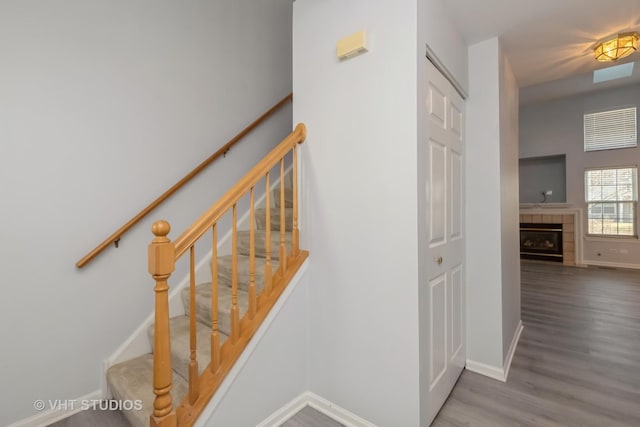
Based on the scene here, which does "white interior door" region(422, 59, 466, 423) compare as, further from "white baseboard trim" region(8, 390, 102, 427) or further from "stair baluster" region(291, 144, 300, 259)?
"white baseboard trim" region(8, 390, 102, 427)

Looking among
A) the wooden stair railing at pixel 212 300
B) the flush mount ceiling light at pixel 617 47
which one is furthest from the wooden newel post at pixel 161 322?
the flush mount ceiling light at pixel 617 47

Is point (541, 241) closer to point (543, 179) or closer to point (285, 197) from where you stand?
point (543, 179)

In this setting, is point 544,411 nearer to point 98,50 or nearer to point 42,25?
point 98,50

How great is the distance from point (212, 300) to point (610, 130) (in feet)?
25.1

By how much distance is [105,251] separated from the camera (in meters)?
1.98

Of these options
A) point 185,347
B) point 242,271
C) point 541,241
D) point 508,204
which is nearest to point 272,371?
point 185,347

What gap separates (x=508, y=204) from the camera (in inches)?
96.7

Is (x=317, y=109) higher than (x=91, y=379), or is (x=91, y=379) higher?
(x=317, y=109)

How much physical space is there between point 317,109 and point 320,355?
1571 millimetres

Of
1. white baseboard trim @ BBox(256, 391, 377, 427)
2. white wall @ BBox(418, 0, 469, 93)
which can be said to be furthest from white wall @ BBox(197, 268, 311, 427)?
white wall @ BBox(418, 0, 469, 93)

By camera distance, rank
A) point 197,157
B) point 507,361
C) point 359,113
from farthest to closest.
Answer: point 197,157, point 507,361, point 359,113

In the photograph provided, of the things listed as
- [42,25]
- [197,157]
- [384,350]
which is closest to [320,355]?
[384,350]

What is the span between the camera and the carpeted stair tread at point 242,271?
195cm

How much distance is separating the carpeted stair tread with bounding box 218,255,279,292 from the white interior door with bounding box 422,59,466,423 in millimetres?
1024
